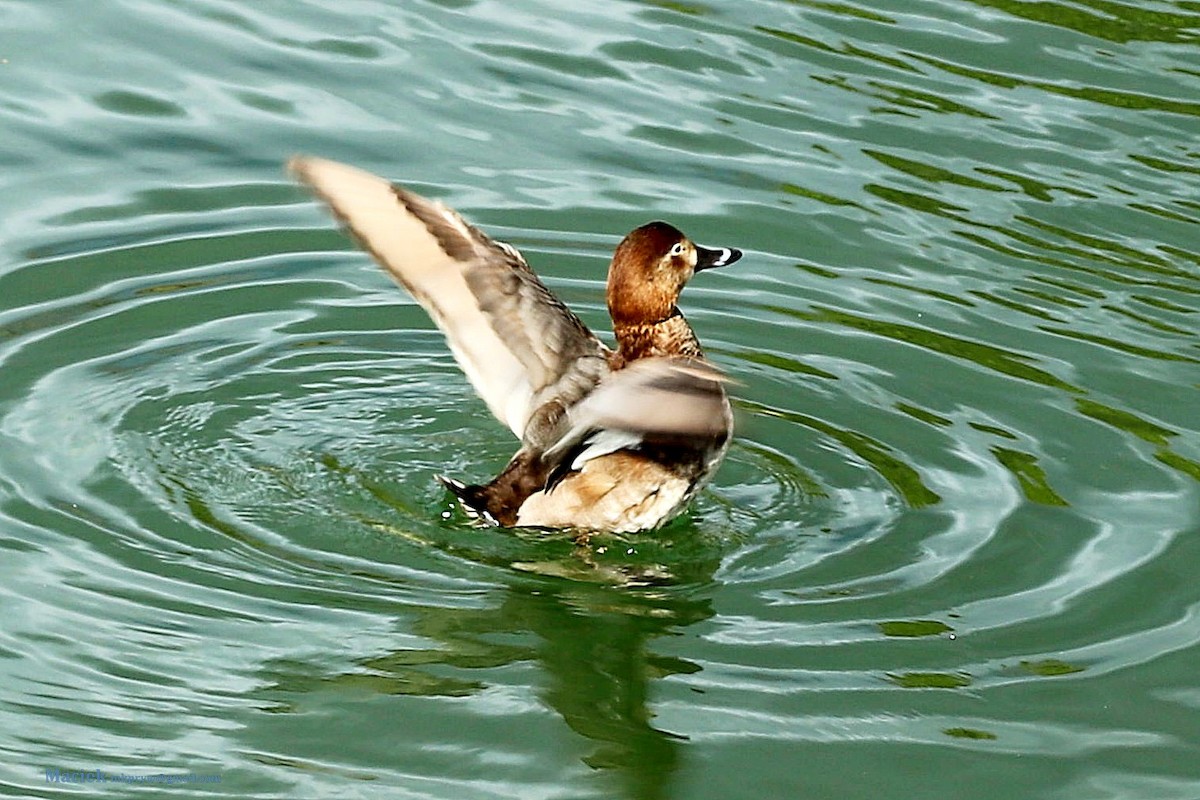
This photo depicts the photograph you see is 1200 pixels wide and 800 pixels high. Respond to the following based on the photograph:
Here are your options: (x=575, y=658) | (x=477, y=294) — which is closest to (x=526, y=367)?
(x=477, y=294)

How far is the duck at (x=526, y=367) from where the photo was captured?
7.05 metres

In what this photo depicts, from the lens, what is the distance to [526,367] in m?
7.17

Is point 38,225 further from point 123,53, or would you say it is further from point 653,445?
point 653,445

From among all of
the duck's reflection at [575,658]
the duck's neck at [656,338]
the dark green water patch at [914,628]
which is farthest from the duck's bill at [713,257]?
the dark green water patch at [914,628]

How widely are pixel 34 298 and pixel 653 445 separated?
3139 mm

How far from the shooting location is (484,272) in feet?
23.1

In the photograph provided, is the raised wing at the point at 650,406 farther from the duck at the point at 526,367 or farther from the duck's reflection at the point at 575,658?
the duck's reflection at the point at 575,658

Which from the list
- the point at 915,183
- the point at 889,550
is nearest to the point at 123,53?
the point at 915,183

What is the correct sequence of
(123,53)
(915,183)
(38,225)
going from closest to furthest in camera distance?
(38,225) < (915,183) < (123,53)

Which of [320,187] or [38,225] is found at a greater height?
[320,187]

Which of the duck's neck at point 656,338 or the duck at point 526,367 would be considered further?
the duck's neck at point 656,338

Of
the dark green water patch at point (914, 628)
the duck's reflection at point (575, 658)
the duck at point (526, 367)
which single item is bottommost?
the duck's reflection at point (575, 658)

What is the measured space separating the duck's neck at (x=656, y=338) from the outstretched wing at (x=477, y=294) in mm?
344

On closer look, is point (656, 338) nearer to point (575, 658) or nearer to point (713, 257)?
point (713, 257)
